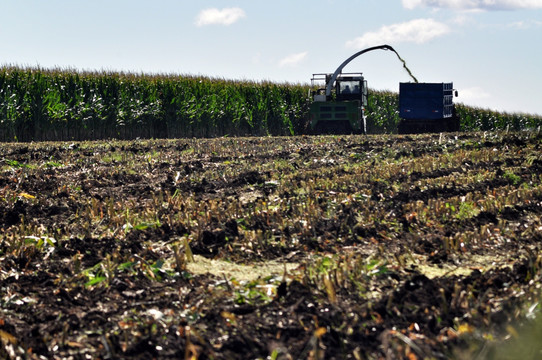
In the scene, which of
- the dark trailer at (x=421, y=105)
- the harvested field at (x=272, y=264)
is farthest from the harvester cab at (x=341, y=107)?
the harvested field at (x=272, y=264)

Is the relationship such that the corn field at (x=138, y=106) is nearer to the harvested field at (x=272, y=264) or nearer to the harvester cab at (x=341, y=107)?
the harvester cab at (x=341, y=107)

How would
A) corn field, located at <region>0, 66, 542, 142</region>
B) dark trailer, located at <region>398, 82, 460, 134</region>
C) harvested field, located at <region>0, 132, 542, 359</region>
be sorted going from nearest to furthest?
harvested field, located at <region>0, 132, 542, 359</region>, corn field, located at <region>0, 66, 542, 142</region>, dark trailer, located at <region>398, 82, 460, 134</region>

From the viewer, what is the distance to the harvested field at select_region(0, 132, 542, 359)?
388 centimetres

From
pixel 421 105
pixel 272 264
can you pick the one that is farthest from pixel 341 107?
pixel 272 264

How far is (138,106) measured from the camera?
79.6 ft

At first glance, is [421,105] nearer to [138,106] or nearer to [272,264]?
[138,106]

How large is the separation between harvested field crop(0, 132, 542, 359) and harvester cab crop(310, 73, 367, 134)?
43.9ft

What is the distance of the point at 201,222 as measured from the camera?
675 cm

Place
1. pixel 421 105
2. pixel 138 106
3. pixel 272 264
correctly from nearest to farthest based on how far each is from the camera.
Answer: pixel 272 264, pixel 138 106, pixel 421 105

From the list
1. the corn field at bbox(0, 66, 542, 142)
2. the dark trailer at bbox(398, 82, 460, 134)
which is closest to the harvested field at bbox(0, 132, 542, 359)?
the corn field at bbox(0, 66, 542, 142)

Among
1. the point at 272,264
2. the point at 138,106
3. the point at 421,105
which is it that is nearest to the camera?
the point at 272,264

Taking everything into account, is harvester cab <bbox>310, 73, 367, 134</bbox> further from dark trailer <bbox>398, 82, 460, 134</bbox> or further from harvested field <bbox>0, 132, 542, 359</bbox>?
harvested field <bbox>0, 132, 542, 359</bbox>

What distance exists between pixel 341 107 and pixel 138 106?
22.7 feet

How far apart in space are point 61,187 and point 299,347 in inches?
271
